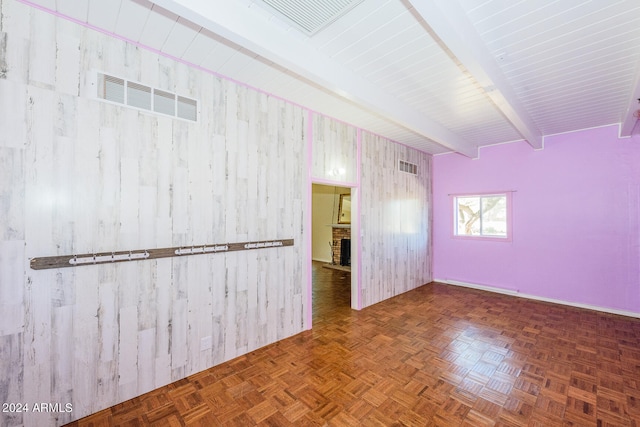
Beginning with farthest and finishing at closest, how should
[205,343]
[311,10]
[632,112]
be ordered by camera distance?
[632,112] → [205,343] → [311,10]

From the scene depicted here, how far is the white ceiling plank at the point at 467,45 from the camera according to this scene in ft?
5.15

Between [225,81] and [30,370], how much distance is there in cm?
263

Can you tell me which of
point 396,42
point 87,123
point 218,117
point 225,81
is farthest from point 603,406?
point 87,123

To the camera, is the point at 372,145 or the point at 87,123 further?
the point at 372,145

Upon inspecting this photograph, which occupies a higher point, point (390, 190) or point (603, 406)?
point (390, 190)

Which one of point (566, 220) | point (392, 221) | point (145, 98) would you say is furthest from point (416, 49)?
point (566, 220)

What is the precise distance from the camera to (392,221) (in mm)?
4781

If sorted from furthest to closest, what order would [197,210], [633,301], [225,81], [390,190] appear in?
[390,190] → [633,301] → [225,81] → [197,210]

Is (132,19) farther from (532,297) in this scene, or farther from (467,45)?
(532,297)

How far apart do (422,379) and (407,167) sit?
3759mm

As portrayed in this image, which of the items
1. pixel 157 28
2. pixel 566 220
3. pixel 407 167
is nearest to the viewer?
pixel 157 28

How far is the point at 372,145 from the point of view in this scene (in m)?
4.40

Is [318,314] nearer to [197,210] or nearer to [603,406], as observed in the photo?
[197,210]

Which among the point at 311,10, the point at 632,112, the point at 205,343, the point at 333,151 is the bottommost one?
the point at 205,343
